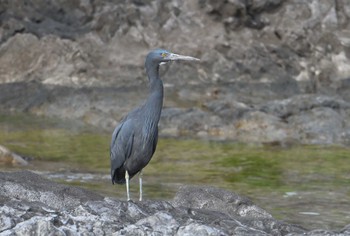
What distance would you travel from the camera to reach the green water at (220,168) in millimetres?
15594

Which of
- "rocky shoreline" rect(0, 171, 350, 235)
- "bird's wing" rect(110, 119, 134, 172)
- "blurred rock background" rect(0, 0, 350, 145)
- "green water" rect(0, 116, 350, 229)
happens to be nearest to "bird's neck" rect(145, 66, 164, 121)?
"bird's wing" rect(110, 119, 134, 172)

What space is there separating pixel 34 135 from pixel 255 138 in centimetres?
533

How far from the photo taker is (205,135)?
24.2 metres

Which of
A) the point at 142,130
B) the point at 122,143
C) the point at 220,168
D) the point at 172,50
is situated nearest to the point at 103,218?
the point at 142,130

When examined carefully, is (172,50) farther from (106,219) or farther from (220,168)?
(106,219)

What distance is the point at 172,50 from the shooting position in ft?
105

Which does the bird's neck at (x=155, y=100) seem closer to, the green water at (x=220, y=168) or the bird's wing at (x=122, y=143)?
the bird's wing at (x=122, y=143)

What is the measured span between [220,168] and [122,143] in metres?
8.65

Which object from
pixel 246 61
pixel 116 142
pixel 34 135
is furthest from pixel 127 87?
pixel 116 142

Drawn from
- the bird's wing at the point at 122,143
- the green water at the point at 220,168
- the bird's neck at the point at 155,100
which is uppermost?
the bird's neck at the point at 155,100

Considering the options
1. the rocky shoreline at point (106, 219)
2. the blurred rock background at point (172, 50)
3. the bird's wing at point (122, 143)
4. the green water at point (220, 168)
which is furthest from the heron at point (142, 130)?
the blurred rock background at point (172, 50)

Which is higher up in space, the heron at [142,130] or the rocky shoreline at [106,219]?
the heron at [142,130]

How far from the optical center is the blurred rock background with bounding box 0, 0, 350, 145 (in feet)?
93.4

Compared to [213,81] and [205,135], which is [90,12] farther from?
[205,135]
